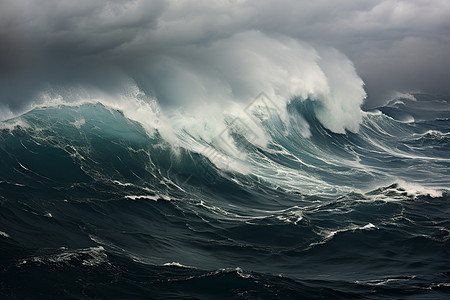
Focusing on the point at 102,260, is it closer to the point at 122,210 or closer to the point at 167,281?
the point at 167,281

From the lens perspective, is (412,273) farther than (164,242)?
No

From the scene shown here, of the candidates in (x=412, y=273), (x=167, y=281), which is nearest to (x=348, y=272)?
(x=412, y=273)

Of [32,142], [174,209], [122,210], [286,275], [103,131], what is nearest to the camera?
[286,275]

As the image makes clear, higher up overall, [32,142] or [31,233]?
[32,142]

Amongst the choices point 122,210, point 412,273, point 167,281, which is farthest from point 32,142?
point 412,273

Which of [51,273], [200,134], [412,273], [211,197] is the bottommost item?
[51,273]

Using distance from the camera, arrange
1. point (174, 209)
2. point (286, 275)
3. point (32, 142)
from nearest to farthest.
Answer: point (286, 275) → point (174, 209) → point (32, 142)
